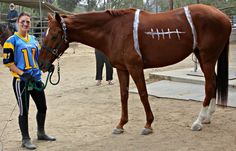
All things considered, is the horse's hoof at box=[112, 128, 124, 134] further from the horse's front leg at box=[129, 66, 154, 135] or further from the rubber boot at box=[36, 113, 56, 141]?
the rubber boot at box=[36, 113, 56, 141]

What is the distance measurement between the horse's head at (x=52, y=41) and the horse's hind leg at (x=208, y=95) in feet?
5.80

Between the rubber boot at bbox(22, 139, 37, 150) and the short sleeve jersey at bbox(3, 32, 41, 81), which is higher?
the short sleeve jersey at bbox(3, 32, 41, 81)

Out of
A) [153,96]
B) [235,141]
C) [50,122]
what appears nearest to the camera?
[235,141]

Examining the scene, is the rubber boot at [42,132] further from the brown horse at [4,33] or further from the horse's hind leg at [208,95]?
the brown horse at [4,33]

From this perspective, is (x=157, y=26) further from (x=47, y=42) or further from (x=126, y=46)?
(x=47, y=42)

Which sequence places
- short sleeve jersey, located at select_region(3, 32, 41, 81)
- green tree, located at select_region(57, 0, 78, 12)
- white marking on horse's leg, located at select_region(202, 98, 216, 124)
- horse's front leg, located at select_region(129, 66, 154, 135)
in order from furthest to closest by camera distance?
green tree, located at select_region(57, 0, 78, 12) < white marking on horse's leg, located at select_region(202, 98, 216, 124) < horse's front leg, located at select_region(129, 66, 154, 135) < short sleeve jersey, located at select_region(3, 32, 41, 81)

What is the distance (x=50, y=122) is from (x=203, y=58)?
231 centimetres

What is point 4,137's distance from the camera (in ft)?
15.0

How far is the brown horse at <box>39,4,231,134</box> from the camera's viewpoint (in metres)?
4.34

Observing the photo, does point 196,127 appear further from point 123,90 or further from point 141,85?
point 123,90

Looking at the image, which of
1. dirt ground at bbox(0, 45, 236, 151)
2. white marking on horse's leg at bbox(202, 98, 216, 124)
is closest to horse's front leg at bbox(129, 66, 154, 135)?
dirt ground at bbox(0, 45, 236, 151)

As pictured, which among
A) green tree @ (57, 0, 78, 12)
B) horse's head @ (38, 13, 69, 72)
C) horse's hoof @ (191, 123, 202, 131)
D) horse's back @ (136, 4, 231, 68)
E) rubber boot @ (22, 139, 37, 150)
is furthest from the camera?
green tree @ (57, 0, 78, 12)

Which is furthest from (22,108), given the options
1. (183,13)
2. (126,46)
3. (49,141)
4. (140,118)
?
(183,13)

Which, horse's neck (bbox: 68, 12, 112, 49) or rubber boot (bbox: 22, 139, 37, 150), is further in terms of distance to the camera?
horse's neck (bbox: 68, 12, 112, 49)
